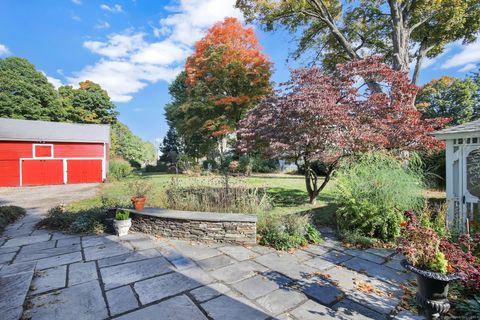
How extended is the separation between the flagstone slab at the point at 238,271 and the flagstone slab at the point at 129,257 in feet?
3.63

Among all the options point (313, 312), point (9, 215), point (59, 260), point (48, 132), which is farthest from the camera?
point (48, 132)

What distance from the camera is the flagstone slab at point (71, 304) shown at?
2.14m

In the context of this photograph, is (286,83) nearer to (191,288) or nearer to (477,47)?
(191,288)

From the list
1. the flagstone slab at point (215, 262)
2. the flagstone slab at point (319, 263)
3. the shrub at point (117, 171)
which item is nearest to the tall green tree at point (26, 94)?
the shrub at point (117, 171)

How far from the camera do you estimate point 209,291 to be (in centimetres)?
254

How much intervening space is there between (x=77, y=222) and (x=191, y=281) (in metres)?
3.34

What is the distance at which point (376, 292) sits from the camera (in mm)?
2562

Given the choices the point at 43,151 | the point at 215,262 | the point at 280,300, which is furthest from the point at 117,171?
the point at 280,300

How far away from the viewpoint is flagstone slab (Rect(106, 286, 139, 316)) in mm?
2223

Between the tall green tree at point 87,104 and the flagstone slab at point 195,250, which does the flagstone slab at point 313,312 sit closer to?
the flagstone slab at point 195,250

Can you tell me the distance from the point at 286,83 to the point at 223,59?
396 inches

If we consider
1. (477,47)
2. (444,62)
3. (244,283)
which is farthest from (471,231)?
(444,62)

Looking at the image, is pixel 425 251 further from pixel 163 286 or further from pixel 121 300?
pixel 121 300

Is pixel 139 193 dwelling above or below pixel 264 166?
below
